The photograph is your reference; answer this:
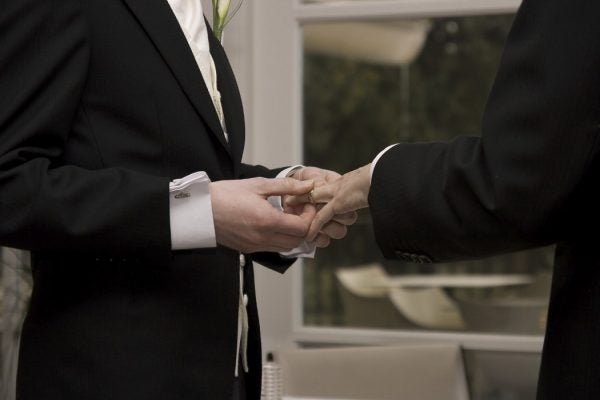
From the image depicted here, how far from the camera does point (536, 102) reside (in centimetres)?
128

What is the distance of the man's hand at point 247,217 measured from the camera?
4.88 feet

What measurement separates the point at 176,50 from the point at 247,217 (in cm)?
30

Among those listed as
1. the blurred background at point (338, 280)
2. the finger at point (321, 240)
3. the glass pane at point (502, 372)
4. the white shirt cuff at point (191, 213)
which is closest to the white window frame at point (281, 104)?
the blurred background at point (338, 280)

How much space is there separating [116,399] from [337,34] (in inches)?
129

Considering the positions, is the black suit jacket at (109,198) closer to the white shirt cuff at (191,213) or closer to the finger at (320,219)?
the white shirt cuff at (191,213)

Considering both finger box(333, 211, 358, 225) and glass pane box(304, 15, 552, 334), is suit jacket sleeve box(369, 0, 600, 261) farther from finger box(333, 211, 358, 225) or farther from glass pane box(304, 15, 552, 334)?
glass pane box(304, 15, 552, 334)

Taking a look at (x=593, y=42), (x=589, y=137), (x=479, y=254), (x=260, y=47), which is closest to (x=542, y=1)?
(x=593, y=42)

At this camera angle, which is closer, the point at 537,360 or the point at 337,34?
the point at 537,360

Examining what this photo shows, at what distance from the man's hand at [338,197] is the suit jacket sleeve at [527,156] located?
0.57ft

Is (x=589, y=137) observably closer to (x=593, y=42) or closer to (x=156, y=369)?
(x=593, y=42)

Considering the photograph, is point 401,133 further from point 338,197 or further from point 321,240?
point 338,197

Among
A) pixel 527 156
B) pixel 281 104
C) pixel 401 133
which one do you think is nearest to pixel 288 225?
pixel 527 156

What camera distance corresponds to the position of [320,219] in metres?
1.76

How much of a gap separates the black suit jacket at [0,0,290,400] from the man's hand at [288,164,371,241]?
0.23 m
